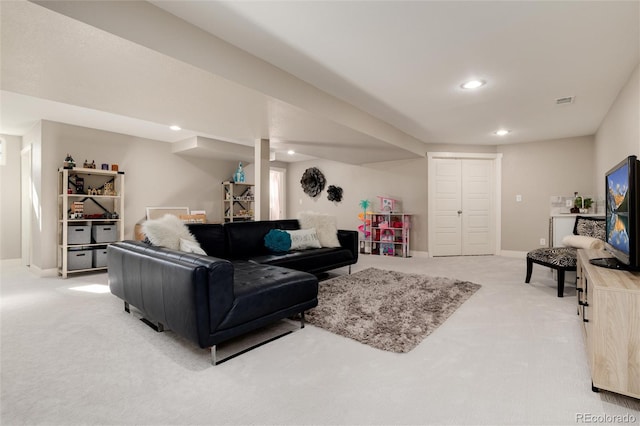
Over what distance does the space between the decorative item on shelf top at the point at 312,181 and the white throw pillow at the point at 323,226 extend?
330 centimetres

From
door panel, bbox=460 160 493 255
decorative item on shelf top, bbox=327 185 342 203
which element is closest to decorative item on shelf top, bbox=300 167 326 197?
decorative item on shelf top, bbox=327 185 342 203

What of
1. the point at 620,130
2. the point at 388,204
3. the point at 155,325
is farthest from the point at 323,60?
the point at 388,204

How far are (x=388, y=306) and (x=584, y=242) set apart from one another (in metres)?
2.50

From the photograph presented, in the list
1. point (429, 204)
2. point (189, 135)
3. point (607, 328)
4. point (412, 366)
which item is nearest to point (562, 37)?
point (607, 328)

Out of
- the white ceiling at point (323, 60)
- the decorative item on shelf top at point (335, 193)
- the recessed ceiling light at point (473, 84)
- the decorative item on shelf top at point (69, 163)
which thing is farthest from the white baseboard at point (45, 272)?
the recessed ceiling light at point (473, 84)

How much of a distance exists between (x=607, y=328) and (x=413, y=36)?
221 cm

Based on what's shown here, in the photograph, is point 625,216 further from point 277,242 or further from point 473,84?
point 277,242

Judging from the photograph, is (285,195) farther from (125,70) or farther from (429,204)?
(125,70)

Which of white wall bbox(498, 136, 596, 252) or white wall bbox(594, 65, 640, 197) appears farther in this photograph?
white wall bbox(498, 136, 596, 252)

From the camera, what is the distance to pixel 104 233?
487 centimetres

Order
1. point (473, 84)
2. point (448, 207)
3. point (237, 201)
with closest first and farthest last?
point (473, 84) → point (448, 207) → point (237, 201)

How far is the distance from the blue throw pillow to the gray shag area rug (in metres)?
0.66

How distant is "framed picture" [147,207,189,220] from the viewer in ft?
18.9

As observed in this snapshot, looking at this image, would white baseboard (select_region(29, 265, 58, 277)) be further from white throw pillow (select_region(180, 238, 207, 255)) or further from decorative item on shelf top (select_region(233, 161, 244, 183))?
decorative item on shelf top (select_region(233, 161, 244, 183))
